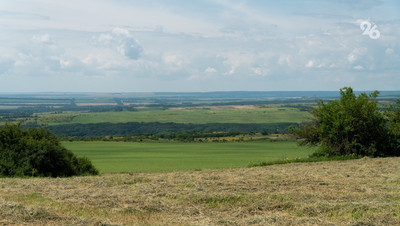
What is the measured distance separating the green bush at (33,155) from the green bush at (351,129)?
56.9 ft

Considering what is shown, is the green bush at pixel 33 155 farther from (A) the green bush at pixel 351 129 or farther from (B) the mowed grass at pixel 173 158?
(A) the green bush at pixel 351 129

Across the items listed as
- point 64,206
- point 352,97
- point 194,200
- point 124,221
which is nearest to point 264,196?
point 194,200

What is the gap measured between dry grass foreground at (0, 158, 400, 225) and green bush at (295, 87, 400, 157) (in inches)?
466

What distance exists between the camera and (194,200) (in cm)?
1342

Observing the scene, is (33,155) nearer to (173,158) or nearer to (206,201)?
(206,201)

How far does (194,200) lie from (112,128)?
408ft

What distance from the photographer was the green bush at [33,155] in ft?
70.8

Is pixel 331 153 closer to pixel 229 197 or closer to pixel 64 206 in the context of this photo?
pixel 229 197

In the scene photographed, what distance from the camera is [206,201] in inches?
523

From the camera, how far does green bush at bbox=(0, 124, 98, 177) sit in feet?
70.8

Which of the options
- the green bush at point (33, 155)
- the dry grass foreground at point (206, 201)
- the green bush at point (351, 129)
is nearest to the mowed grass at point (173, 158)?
the green bush at point (33, 155)

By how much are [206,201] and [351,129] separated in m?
20.5

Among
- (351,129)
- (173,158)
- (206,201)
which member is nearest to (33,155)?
(206,201)

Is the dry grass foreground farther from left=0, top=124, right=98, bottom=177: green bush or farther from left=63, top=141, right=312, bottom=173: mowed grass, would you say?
left=63, top=141, right=312, bottom=173: mowed grass
